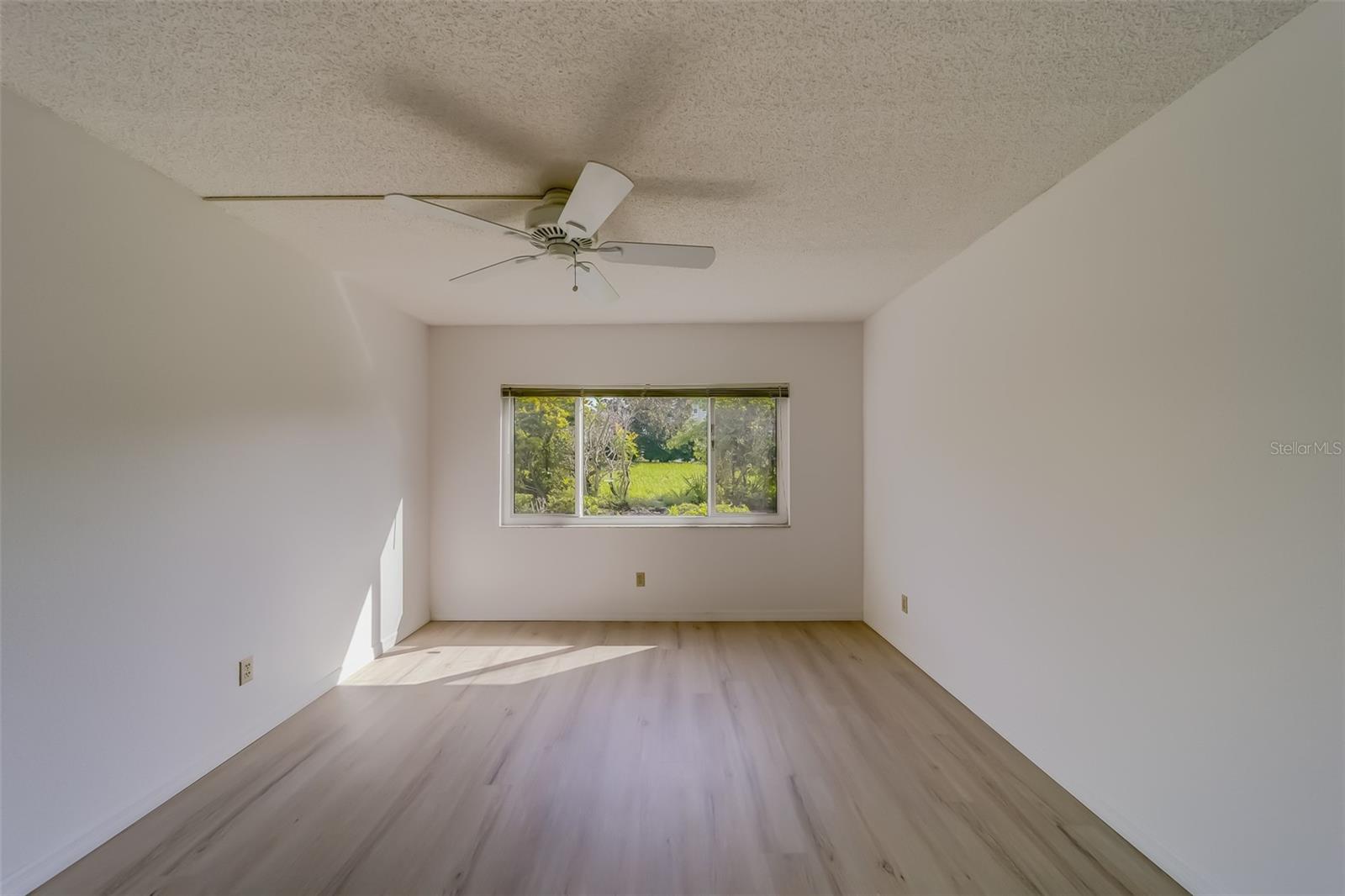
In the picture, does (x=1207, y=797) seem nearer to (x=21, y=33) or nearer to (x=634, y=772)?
(x=634, y=772)

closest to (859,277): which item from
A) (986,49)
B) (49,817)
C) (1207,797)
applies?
(986,49)

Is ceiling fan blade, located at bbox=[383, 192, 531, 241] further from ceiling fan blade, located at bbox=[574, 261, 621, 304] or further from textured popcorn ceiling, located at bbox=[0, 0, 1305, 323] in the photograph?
ceiling fan blade, located at bbox=[574, 261, 621, 304]

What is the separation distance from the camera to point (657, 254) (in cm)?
199

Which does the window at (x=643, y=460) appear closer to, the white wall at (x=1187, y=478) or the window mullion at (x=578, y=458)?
the window mullion at (x=578, y=458)

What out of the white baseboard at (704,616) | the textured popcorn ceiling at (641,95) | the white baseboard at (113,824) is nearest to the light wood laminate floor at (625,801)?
the white baseboard at (113,824)

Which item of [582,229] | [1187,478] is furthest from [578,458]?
[1187,478]

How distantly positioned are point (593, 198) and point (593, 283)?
706 millimetres

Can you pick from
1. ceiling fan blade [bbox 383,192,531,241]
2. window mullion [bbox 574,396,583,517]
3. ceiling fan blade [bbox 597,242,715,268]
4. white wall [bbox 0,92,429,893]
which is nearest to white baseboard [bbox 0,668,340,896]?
white wall [bbox 0,92,429,893]

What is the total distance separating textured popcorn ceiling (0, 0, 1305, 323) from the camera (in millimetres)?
1216

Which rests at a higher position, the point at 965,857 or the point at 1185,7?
the point at 1185,7

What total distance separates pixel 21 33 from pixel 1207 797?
3.48 m

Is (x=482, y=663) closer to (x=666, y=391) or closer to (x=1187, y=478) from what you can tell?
(x=666, y=391)

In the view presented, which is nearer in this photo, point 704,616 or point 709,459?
point 704,616

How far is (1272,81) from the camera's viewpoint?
4.20 ft
